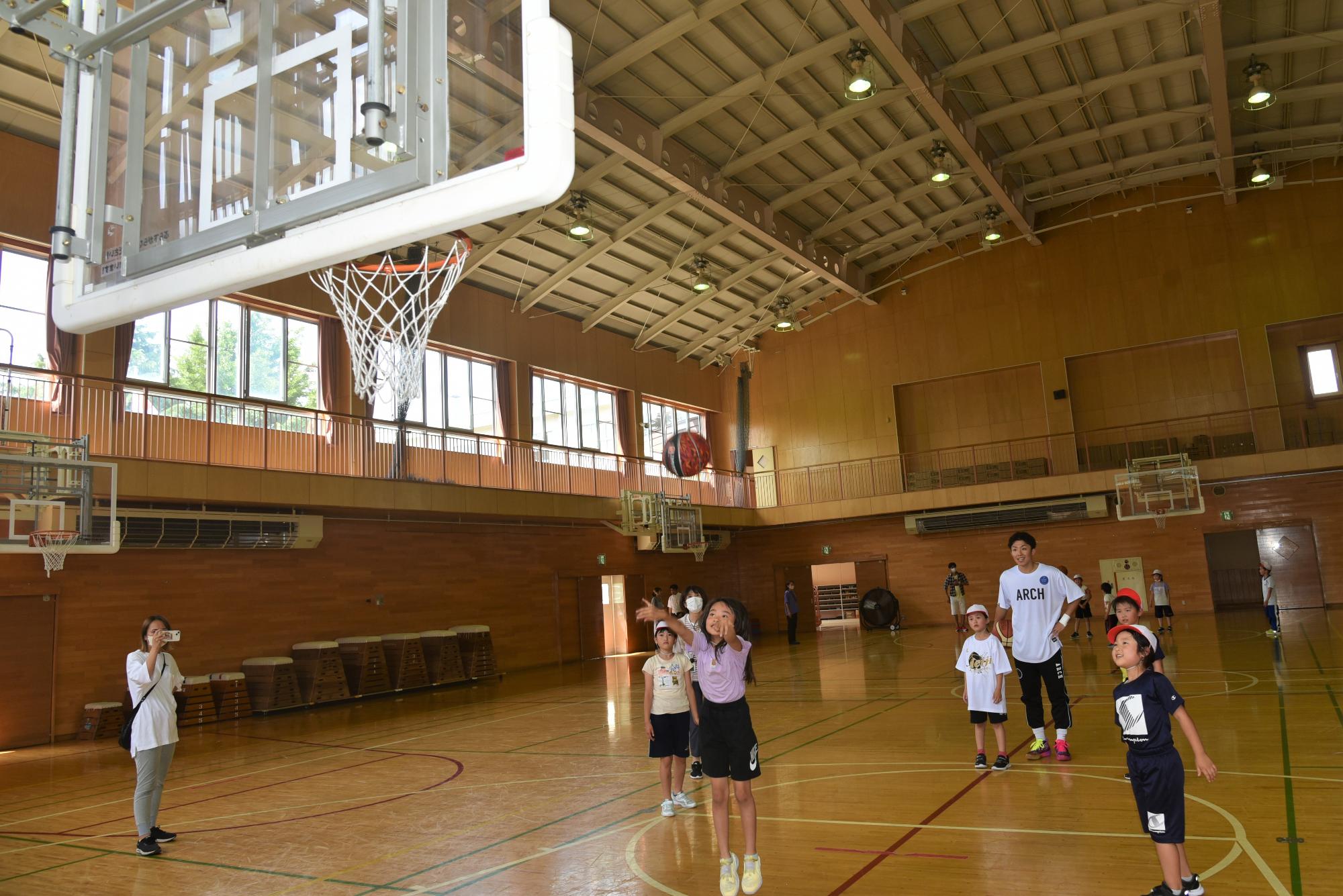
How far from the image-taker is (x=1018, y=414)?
25.8 m

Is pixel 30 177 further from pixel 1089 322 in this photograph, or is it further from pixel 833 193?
pixel 1089 322

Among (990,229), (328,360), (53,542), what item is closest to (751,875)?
(53,542)

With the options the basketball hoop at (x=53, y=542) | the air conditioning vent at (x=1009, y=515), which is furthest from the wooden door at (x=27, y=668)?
the air conditioning vent at (x=1009, y=515)

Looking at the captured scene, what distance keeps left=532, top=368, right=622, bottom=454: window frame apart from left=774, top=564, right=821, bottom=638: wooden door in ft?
24.0

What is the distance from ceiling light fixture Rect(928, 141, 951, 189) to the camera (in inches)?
761

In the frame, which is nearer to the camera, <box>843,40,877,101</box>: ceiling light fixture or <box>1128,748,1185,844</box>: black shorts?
<box>1128,748,1185,844</box>: black shorts

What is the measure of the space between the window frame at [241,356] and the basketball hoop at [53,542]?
12.3ft

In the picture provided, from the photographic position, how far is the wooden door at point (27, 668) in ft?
41.4

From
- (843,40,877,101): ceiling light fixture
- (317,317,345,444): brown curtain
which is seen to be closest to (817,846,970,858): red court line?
(843,40,877,101): ceiling light fixture

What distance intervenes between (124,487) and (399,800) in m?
7.77

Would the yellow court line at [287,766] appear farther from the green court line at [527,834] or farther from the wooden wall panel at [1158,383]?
the wooden wall panel at [1158,383]

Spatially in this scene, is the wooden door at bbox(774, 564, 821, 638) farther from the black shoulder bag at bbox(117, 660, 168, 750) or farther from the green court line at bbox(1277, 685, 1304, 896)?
the black shoulder bag at bbox(117, 660, 168, 750)

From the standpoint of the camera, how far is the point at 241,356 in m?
16.3

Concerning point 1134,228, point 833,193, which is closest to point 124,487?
point 833,193
